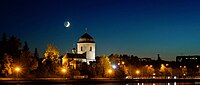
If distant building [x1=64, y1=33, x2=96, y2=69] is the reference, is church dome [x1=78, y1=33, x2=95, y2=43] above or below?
above

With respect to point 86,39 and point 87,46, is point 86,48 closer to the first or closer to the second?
point 87,46

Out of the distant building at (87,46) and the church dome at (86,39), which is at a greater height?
the church dome at (86,39)

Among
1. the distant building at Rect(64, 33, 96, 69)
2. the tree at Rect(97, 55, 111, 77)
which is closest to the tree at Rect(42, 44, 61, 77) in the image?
the tree at Rect(97, 55, 111, 77)

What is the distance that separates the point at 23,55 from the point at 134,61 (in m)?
75.8

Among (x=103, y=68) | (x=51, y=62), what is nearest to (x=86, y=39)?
(x=103, y=68)

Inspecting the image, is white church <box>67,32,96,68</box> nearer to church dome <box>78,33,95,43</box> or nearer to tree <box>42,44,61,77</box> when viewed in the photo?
church dome <box>78,33,95,43</box>

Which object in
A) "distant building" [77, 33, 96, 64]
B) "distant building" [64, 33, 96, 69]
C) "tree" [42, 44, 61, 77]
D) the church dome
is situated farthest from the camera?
the church dome

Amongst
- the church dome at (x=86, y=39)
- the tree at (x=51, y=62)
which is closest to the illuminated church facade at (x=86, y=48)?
the church dome at (x=86, y=39)

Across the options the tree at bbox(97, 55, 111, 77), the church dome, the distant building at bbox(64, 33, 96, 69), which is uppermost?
the church dome

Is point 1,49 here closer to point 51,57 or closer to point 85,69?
point 51,57

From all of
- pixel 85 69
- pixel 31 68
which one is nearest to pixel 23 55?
pixel 31 68

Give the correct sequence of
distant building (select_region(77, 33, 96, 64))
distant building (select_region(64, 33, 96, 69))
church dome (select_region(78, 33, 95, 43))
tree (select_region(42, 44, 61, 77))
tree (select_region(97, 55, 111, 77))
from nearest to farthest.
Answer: tree (select_region(42, 44, 61, 77)) < tree (select_region(97, 55, 111, 77)) < distant building (select_region(64, 33, 96, 69)) < distant building (select_region(77, 33, 96, 64)) < church dome (select_region(78, 33, 95, 43))

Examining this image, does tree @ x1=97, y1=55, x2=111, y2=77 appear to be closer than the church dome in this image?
Yes

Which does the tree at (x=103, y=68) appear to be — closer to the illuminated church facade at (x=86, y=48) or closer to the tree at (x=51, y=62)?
the tree at (x=51, y=62)
